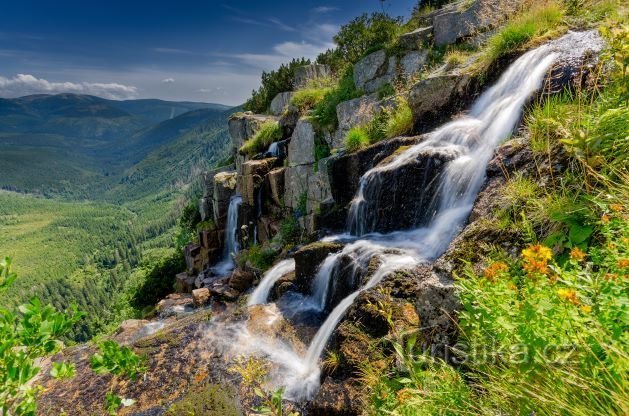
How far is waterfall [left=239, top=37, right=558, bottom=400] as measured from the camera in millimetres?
6750

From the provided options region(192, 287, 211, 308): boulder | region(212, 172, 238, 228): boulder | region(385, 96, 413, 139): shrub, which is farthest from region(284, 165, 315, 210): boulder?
region(212, 172, 238, 228): boulder

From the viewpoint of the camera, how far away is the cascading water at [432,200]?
22.2ft

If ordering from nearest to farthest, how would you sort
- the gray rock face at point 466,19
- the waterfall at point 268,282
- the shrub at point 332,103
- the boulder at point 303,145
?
1. the waterfall at point 268,282
2. the gray rock face at point 466,19
3. the shrub at point 332,103
4. the boulder at point 303,145

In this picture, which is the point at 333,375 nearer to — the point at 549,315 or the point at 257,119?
the point at 549,315

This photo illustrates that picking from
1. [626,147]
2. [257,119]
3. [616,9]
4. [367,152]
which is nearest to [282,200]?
[367,152]

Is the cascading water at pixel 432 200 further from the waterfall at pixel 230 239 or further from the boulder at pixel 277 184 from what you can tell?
the waterfall at pixel 230 239

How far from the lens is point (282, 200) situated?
19.2 meters

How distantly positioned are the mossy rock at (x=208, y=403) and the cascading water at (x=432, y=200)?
3.14ft

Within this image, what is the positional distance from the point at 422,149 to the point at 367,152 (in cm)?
293

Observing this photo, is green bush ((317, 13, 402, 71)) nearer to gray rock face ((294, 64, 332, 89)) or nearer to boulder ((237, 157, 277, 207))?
gray rock face ((294, 64, 332, 89))

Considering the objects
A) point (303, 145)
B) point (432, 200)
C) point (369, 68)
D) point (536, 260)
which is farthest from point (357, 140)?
point (536, 260)

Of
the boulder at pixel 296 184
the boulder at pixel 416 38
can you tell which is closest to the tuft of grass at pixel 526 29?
the boulder at pixel 416 38

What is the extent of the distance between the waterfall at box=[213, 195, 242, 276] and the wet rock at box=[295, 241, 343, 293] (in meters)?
12.6

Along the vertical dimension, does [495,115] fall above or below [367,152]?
above
